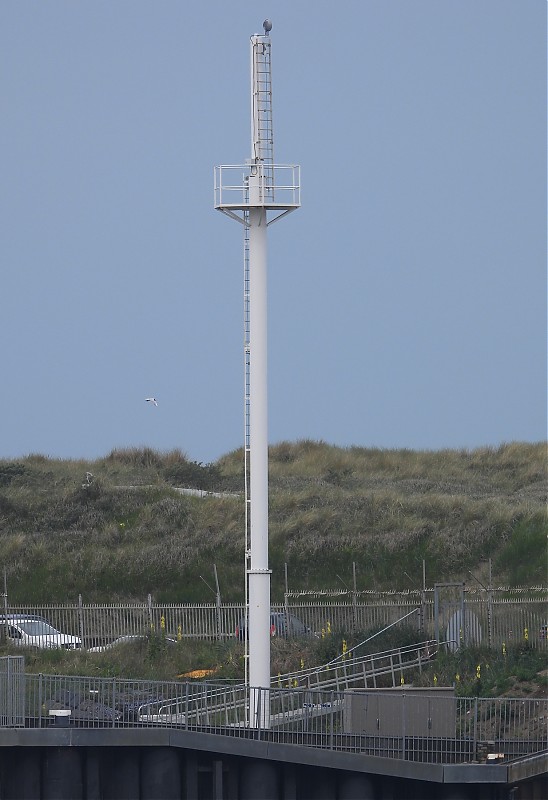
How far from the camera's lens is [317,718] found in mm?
24406

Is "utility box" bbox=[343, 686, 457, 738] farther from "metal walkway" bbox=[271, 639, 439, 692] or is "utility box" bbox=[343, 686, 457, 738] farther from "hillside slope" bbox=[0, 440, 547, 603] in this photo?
"hillside slope" bbox=[0, 440, 547, 603]

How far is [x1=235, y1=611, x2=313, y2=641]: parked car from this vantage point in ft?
118

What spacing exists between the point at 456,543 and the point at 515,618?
33.9 feet

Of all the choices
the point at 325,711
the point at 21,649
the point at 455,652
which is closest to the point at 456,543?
the point at 455,652

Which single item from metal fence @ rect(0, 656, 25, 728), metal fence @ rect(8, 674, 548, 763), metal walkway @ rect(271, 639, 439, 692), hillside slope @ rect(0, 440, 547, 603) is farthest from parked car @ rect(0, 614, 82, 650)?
metal fence @ rect(0, 656, 25, 728)

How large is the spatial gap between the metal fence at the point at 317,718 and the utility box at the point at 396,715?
17 millimetres

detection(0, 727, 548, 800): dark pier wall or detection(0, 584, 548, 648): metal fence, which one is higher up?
detection(0, 584, 548, 648): metal fence

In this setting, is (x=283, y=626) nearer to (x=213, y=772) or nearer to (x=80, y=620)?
(x=80, y=620)

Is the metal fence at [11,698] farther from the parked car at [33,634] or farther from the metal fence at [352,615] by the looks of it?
the metal fence at [352,615]

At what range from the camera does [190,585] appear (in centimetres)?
4209

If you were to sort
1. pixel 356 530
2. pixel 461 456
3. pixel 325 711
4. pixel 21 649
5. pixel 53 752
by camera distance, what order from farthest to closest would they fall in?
1. pixel 461 456
2. pixel 356 530
3. pixel 21 649
4. pixel 325 711
5. pixel 53 752

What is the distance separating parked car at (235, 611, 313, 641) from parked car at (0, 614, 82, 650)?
13.8ft

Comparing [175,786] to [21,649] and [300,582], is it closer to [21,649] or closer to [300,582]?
[21,649]

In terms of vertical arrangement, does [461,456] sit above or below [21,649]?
above
